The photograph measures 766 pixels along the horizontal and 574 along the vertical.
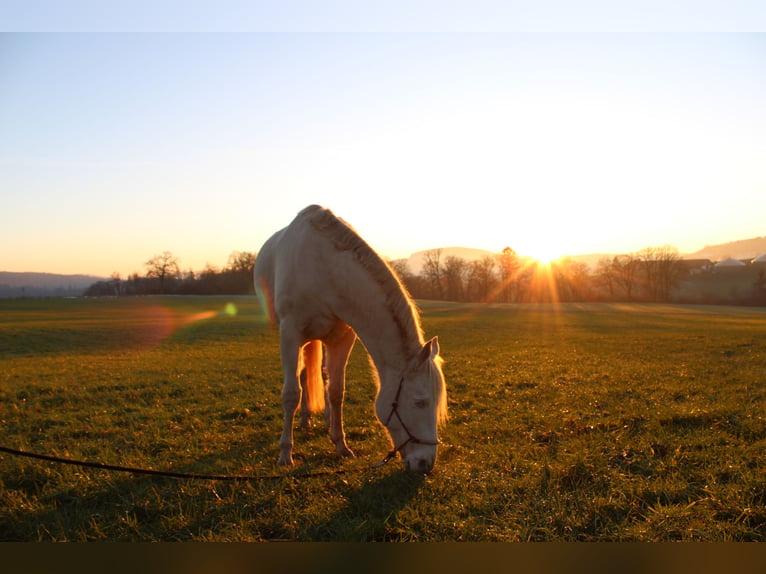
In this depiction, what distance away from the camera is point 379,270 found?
4.30 meters

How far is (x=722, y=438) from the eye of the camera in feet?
16.4

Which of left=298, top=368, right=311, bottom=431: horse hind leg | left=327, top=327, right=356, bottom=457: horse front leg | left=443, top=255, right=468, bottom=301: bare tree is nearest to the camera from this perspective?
left=327, top=327, right=356, bottom=457: horse front leg

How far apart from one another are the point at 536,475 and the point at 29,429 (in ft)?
22.2

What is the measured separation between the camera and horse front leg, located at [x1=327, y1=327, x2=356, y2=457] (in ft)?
16.3

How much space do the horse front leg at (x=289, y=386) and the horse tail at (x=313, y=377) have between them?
46.3 inches

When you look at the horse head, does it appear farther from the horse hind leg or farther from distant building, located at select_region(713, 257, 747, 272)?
distant building, located at select_region(713, 257, 747, 272)

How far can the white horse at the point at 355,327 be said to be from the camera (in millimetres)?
4066

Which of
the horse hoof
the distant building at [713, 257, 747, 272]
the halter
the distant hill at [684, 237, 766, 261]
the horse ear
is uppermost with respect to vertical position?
the distant hill at [684, 237, 766, 261]

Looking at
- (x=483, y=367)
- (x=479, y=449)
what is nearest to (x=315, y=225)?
(x=479, y=449)

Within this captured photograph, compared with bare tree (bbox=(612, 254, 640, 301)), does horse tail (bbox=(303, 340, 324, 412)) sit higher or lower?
lower

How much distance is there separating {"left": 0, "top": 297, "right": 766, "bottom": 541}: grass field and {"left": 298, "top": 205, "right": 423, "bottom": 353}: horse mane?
1.40 metres

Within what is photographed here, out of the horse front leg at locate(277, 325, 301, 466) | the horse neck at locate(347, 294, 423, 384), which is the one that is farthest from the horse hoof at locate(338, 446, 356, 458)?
the horse neck at locate(347, 294, 423, 384)

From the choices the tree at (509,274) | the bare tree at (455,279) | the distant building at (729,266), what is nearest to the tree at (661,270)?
the distant building at (729,266)

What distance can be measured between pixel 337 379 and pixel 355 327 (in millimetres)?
1036
